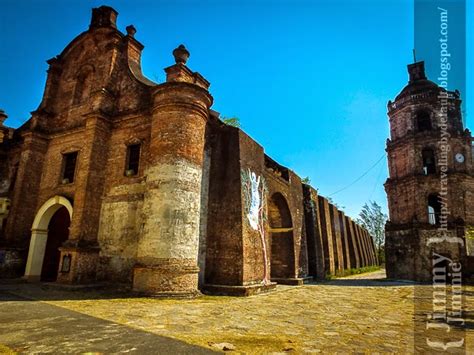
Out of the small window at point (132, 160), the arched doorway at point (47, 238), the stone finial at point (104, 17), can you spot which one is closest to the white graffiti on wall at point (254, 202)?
the small window at point (132, 160)

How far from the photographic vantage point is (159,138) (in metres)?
9.43

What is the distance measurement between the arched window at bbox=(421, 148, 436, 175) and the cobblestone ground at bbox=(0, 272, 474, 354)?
46.1 feet

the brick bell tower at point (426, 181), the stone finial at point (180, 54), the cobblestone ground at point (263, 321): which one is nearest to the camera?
the cobblestone ground at point (263, 321)

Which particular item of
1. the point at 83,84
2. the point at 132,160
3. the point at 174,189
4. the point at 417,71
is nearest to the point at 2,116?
the point at 83,84

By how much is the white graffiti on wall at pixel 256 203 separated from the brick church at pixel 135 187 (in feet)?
0.25

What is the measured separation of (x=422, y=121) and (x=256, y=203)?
16433 mm

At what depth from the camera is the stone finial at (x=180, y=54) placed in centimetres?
1033

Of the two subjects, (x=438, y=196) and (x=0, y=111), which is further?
(x=438, y=196)

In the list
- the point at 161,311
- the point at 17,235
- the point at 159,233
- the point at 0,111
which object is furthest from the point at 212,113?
the point at 0,111

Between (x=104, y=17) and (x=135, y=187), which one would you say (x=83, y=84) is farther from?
(x=135, y=187)

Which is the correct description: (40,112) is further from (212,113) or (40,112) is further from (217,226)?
(217,226)

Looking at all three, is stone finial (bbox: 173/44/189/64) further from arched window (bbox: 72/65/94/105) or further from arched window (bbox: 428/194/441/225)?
arched window (bbox: 428/194/441/225)

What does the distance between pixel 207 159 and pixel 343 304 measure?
256 inches

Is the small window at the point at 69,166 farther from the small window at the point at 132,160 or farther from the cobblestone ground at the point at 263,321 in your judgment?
the cobblestone ground at the point at 263,321
